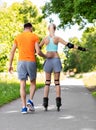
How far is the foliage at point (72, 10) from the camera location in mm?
27078

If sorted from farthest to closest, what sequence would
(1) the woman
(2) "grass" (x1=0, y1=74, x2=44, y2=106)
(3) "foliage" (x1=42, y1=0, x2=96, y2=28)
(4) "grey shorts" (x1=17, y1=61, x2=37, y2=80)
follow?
(3) "foliage" (x1=42, y1=0, x2=96, y2=28)
(2) "grass" (x1=0, y1=74, x2=44, y2=106)
(1) the woman
(4) "grey shorts" (x1=17, y1=61, x2=37, y2=80)

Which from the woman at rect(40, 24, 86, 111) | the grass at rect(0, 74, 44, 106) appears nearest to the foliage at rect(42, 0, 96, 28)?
the grass at rect(0, 74, 44, 106)

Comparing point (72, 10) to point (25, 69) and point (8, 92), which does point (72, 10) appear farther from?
point (25, 69)

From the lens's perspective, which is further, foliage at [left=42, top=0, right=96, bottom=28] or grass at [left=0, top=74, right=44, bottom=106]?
foliage at [left=42, top=0, right=96, bottom=28]

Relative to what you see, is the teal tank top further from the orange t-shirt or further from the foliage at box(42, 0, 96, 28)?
the foliage at box(42, 0, 96, 28)

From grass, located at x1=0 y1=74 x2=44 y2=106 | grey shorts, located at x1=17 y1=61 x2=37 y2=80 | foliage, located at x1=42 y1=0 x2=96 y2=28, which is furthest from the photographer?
foliage, located at x1=42 y1=0 x2=96 y2=28

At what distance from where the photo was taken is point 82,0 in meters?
26.3

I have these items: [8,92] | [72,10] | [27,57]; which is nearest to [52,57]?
[27,57]

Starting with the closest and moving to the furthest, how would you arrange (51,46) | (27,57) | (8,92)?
(27,57)
(51,46)
(8,92)

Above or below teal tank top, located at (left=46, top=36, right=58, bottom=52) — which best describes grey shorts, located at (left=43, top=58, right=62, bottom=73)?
below

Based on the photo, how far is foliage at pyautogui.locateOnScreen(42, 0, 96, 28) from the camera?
27078 millimetres

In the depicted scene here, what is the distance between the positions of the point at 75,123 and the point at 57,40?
9.50 ft

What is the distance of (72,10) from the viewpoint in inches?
1229

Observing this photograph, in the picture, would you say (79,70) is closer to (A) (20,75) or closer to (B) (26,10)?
(B) (26,10)
